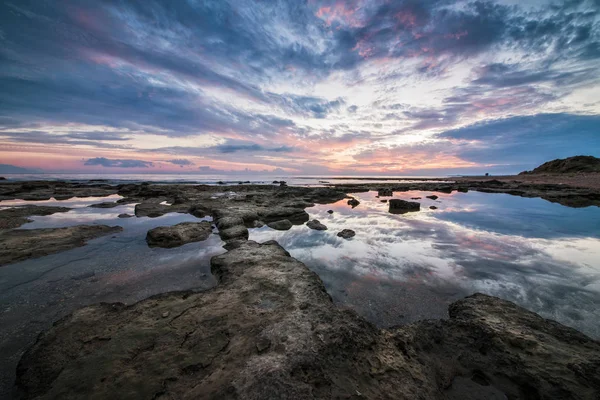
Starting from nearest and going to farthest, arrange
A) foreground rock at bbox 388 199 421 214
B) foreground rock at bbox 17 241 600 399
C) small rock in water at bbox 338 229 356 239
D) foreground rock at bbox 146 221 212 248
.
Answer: foreground rock at bbox 17 241 600 399
foreground rock at bbox 146 221 212 248
small rock in water at bbox 338 229 356 239
foreground rock at bbox 388 199 421 214

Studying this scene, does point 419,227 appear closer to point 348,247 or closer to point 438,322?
point 348,247

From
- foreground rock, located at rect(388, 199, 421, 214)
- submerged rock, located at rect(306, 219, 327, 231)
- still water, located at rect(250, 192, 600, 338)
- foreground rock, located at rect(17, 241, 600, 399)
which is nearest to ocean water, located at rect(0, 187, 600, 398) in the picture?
still water, located at rect(250, 192, 600, 338)

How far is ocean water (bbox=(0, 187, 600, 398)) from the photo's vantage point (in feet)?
18.0

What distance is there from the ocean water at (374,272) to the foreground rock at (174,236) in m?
0.52

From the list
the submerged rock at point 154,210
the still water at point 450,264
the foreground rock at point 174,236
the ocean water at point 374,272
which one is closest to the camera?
the ocean water at point 374,272

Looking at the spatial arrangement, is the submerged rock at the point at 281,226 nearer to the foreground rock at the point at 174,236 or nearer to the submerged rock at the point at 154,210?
the foreground rock at the point at 174,236

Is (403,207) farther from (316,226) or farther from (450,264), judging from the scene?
(450,264)

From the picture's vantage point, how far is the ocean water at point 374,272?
5.47 m

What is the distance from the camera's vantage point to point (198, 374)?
3152 mm

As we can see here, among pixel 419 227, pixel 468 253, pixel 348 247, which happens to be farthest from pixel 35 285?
pixel 419 227

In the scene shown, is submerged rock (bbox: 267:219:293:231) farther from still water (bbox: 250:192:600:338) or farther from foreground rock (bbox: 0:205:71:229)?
foreground rock (bbox: 0:205:71:229)

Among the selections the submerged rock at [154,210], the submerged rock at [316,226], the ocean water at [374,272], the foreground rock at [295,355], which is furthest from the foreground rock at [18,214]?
the submerged rock at [316,226]

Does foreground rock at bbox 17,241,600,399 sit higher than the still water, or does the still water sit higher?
foreground rock at bbox 17,241,600,399

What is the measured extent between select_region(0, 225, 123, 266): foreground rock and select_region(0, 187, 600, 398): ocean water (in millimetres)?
633
